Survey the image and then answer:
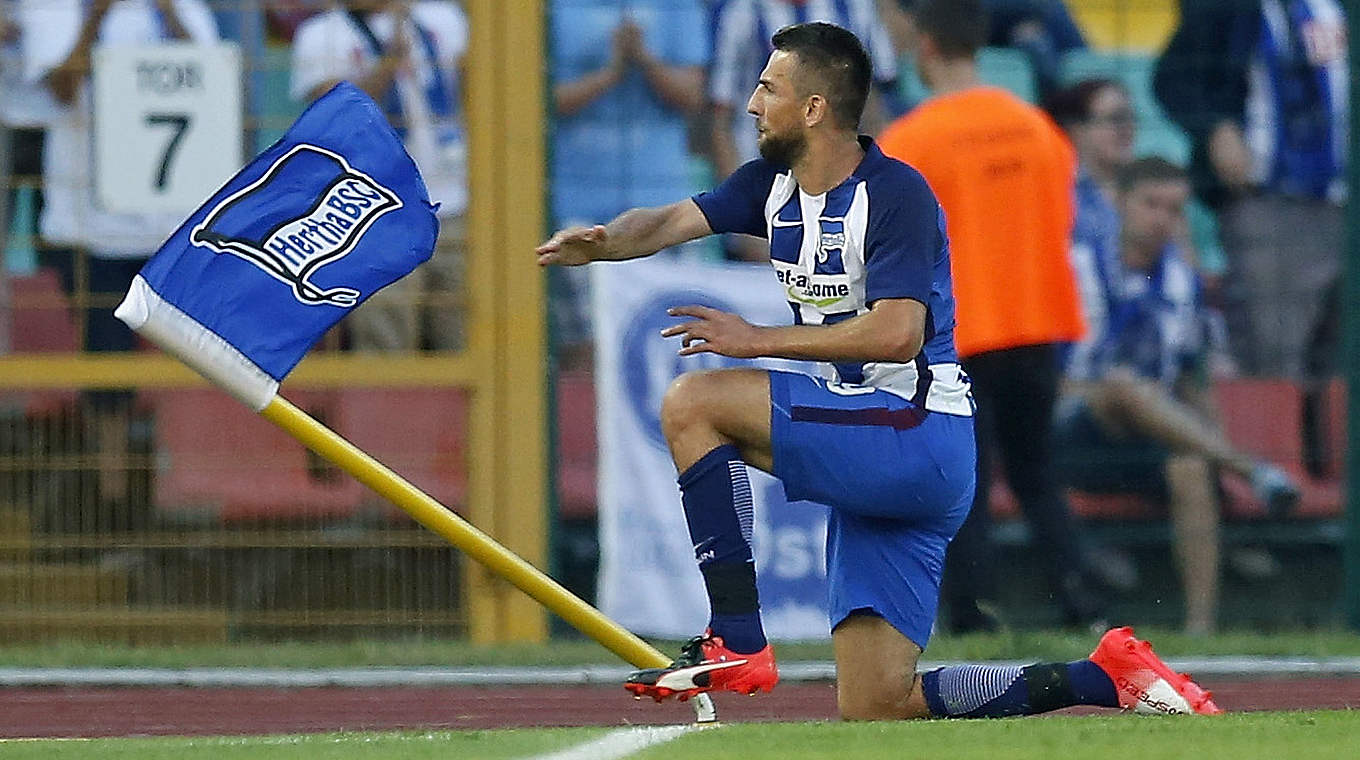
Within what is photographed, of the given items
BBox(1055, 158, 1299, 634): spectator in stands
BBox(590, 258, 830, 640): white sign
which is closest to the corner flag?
BBox(590, 258, 830, 640): white sign

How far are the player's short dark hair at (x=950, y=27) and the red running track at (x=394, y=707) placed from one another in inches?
87.8

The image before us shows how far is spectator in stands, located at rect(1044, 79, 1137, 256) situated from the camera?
9.81m

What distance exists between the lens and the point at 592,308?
9.59 meters

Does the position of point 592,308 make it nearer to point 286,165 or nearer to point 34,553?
point 34,553

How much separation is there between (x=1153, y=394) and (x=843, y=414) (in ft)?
13.5

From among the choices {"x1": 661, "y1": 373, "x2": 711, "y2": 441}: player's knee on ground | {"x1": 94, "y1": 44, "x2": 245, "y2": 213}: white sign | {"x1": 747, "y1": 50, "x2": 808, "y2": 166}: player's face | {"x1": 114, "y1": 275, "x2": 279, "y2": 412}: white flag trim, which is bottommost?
{"x1": 661, "y1": 373, "x2": 711, "y2": 441}: player's knee on ground

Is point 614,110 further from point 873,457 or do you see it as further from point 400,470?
point 873,457

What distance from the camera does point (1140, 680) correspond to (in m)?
6.09

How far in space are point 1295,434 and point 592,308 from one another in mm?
2677

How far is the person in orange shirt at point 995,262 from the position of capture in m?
8.71

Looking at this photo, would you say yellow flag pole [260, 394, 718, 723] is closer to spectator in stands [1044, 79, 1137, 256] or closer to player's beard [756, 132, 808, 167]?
player's beard [756, 132, 808, 167]

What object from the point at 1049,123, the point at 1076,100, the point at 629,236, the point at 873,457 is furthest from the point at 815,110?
the point at 1076,100

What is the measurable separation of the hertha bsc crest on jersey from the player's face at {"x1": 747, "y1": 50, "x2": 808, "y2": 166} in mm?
917

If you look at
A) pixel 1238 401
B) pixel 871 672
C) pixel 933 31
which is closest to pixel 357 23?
pixel 933 31
